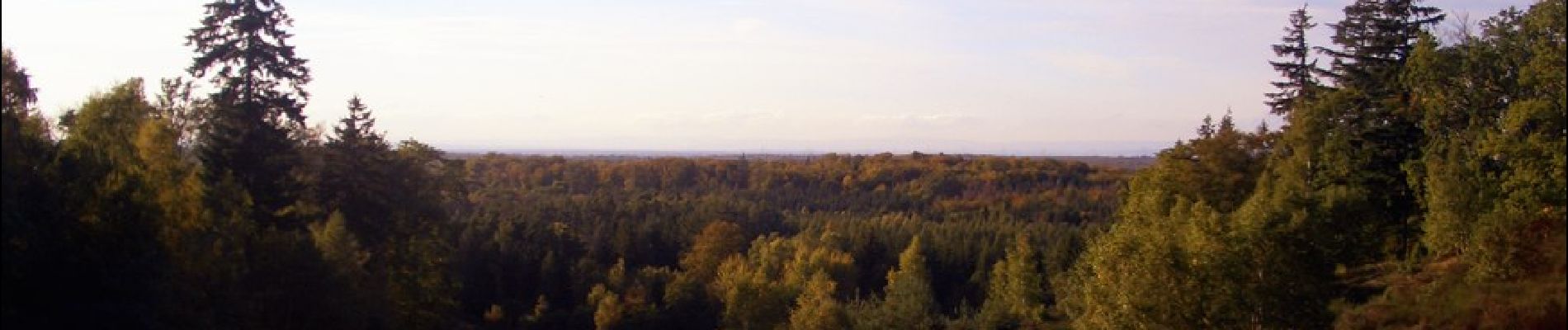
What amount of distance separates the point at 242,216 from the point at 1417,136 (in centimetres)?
2888

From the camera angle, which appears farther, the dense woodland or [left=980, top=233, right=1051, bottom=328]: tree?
[left=980, top=233, right=1051, bottom=328]: tree

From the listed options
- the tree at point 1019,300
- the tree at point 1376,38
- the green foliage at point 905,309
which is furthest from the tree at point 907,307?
the tree at point 1376,38

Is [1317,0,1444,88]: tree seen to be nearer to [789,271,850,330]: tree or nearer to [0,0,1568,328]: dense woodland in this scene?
[0,0,1568,328]: dense woodland

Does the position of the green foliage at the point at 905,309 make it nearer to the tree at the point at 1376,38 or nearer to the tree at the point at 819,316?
the tree at the point at 819,316

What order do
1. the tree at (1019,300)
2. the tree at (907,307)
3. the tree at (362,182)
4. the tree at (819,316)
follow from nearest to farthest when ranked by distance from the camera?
the tree at (362,182)
the tree at (907,307)
the tree at (819,316)
the tree at (1019,300)

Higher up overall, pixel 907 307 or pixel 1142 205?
pixel 1142 205

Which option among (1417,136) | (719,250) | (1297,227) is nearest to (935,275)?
(719,250)

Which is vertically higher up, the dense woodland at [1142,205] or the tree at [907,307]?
the dense woodland at [1142,205]

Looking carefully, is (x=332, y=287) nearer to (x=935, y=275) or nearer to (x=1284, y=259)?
(x=1284, y=259)

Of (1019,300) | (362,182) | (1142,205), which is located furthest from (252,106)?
(1019,300)

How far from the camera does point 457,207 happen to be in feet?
260

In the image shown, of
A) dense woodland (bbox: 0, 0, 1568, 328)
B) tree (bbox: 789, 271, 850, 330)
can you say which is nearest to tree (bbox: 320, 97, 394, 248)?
dense woodland (bbox: 0, 0, 1568, 328)

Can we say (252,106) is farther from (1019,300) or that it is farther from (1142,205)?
(1019,300)

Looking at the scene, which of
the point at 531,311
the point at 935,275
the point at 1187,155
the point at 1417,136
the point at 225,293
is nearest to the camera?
the point at 225,293
